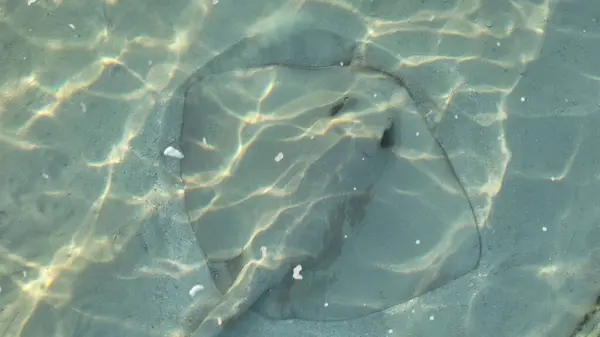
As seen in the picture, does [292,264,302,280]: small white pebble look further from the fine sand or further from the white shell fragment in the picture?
the white shell fragment

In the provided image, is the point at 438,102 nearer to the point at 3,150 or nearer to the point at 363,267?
the point at 363,267

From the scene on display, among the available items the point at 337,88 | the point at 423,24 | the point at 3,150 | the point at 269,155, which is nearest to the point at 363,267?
the point at 269,155

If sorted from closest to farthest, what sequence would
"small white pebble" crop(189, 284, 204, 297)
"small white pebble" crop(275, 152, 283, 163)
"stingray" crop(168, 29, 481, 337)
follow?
"stingray" crop(168, 29, 481, 337), "small white pebble" crop(275, 152, 283, 163), "small white pebble" crop(189, 284, 204, 297)

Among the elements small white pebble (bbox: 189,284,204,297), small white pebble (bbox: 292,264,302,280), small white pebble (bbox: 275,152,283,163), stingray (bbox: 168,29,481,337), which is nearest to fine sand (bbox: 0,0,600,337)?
small white pebble (bbox: 189,284,204,297)

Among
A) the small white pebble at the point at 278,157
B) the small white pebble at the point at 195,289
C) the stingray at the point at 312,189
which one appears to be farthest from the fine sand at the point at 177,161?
the small white pebble at the point at 278,157

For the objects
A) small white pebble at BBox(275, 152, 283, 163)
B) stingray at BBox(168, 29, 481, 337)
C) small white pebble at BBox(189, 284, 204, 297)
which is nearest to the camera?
stingray at BBox(168, 29, 481, 337)

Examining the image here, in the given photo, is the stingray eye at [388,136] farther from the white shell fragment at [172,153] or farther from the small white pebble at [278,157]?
the white shell fragment at [172,153]
